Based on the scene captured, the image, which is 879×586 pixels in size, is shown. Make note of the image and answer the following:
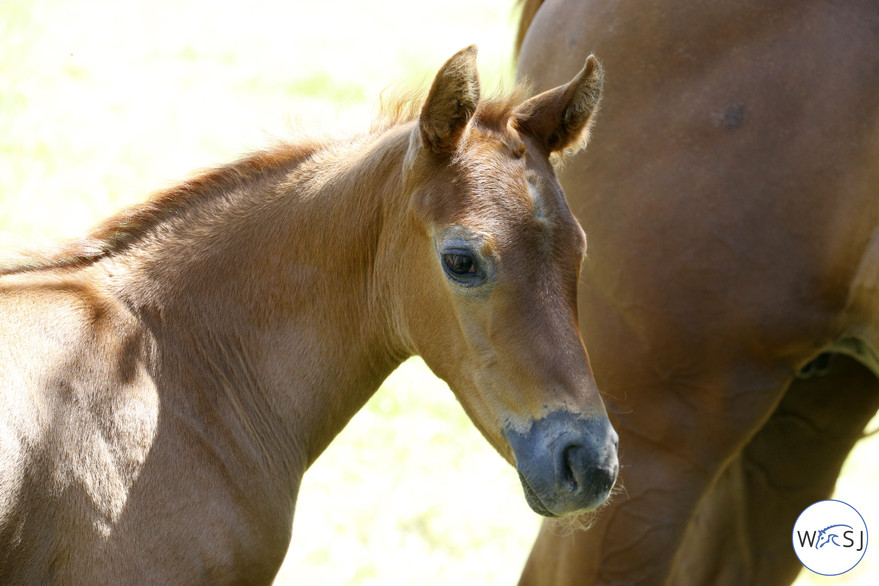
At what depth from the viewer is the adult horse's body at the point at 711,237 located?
289 centimetres

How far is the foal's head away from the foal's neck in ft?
0.65

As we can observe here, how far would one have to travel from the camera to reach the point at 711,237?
2.99m

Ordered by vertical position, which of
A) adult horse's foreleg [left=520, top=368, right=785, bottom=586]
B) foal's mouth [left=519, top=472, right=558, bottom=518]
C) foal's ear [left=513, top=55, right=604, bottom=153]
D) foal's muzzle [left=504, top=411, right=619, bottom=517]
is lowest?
adult horse's foreleg [left=520, top=368, right=785, bottom=586]

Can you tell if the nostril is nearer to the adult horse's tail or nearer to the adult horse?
the adult horse

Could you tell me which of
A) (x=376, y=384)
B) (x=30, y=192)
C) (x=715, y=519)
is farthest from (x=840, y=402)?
(x=30, y=192)

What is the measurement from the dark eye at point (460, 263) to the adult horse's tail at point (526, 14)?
2022 mm

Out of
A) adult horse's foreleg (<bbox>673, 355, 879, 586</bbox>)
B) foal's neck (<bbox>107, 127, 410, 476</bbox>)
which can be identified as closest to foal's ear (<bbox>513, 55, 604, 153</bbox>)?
foal's neck (<bbox>107, 127, 410, 476</bbox>)

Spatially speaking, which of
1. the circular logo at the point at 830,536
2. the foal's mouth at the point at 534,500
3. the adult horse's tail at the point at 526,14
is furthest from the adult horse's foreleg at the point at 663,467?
the adult horse's tail at the point at 526,14

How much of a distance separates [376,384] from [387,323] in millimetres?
264

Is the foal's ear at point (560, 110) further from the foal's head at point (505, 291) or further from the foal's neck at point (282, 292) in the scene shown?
the foal's neck at point (282, 292)

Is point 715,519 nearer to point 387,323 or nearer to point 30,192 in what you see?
point 387,323

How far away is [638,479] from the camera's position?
125 inches

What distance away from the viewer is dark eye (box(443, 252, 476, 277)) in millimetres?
2375

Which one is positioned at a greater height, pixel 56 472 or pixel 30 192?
pixel 56 472
